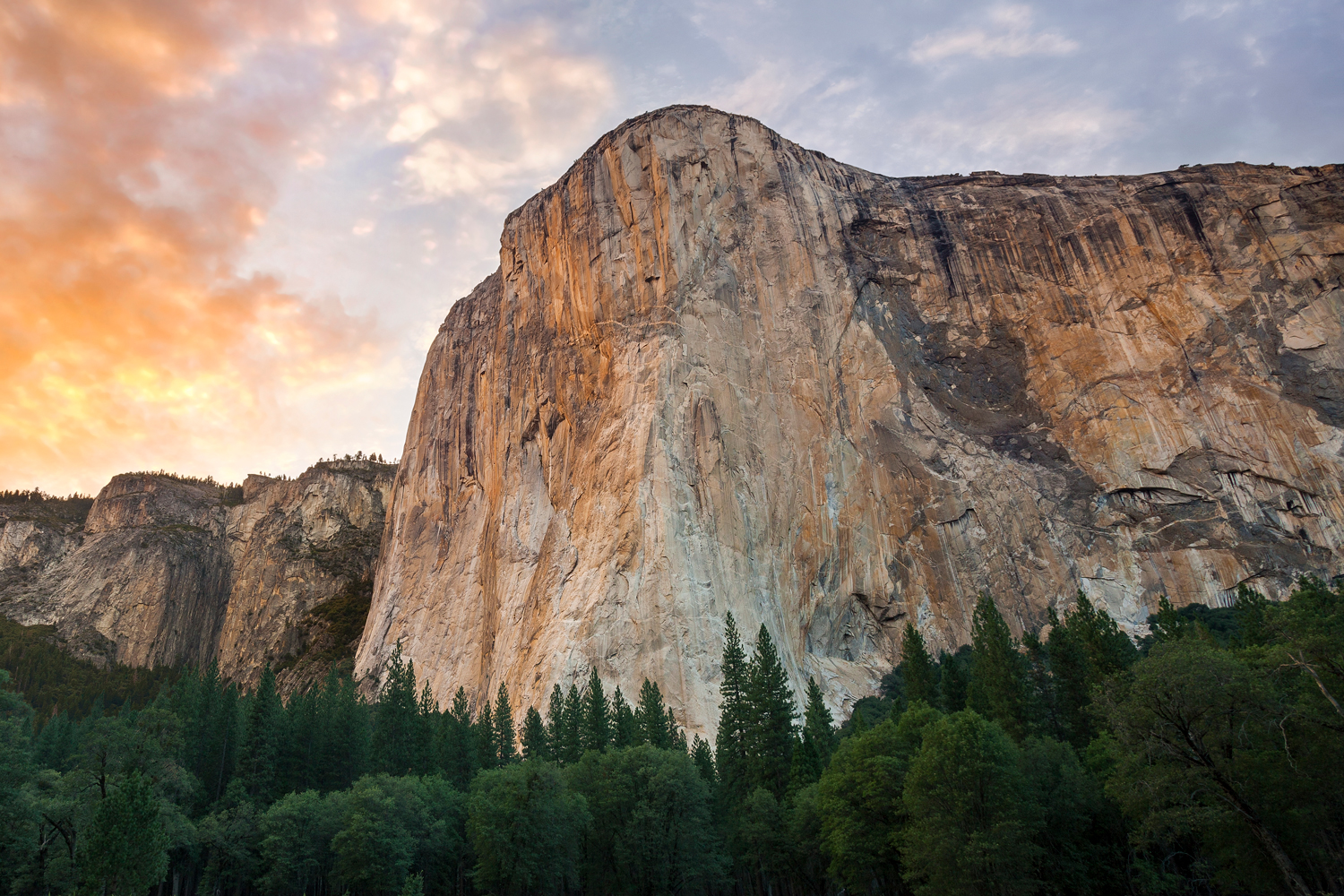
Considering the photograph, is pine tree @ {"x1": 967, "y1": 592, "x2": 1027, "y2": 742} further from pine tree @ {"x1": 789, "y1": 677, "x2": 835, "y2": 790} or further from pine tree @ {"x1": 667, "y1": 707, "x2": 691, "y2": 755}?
pine tree @ {"x1": 667, "y1": 707, "x2": 691, "y2": 755}

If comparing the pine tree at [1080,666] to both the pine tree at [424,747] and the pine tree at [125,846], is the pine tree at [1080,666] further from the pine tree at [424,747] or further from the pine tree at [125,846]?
the pine tree at [125,846]

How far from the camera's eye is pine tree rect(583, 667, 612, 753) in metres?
42.0

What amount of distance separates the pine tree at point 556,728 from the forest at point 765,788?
206mm

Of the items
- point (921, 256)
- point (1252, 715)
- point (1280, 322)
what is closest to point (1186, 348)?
point (1280, 322)

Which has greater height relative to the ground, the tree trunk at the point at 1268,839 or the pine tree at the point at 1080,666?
the pine tree at the point at 1080,666

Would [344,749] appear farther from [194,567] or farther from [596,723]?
[194,567]

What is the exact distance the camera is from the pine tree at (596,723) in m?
42.0

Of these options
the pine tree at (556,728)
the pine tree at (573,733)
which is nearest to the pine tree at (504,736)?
the pine tree at (556,728)

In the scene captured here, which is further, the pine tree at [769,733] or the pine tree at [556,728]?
the pine tree at [556,728]

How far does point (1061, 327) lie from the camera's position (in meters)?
74.2

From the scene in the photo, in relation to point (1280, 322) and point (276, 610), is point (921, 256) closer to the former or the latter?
point (1280, 322)

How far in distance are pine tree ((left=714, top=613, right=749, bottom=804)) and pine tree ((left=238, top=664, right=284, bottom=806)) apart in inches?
802

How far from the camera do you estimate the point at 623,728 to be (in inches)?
1671

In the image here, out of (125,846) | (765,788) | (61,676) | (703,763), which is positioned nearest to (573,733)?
(703,763)
